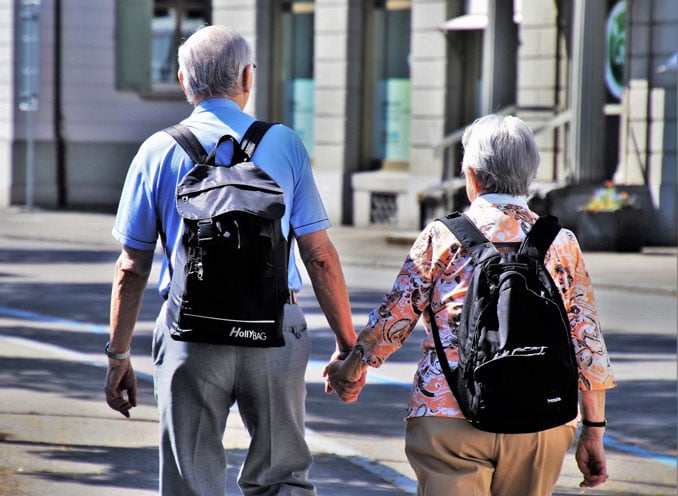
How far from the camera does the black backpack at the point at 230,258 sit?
3.88 meters

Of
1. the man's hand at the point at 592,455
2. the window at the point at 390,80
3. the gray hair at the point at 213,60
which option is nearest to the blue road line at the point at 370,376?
the man's hand at the point at 592,455

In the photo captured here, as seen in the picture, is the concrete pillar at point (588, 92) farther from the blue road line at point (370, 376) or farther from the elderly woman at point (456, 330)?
the elderly woman at point (456, 330)

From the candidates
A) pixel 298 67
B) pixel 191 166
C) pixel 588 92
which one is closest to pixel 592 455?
pixel 191 166

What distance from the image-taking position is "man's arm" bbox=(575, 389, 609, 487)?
3936 millimetres

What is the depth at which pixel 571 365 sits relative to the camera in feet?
12.1

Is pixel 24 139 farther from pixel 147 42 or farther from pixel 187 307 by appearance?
pixel 187 307

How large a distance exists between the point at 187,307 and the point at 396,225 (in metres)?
19.6

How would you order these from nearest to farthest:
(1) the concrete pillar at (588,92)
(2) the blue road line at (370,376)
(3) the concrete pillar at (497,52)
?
1. (2) the blue road line at (370,376)
2. (1) the concrete pillar at (588,92)
3. (3) the concrete pillar at (497,52)

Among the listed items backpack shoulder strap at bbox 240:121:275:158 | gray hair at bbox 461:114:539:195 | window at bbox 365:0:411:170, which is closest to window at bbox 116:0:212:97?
window at bbox 365:0:411:170

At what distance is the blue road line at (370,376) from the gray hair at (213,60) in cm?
390

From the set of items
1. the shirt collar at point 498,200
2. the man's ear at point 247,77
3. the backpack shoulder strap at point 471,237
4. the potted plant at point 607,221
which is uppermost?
the man's ear at point 247,77

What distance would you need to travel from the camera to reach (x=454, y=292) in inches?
150

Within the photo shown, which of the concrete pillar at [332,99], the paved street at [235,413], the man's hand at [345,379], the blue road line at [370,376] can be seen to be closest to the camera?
the man's hand at [345,379]

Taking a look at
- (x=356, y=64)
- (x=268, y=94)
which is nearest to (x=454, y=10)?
(x=356, y=64)
